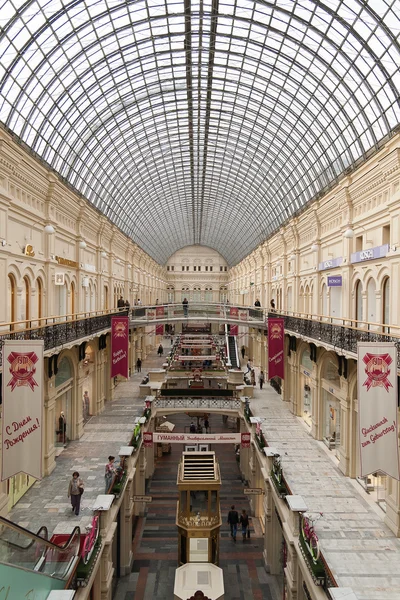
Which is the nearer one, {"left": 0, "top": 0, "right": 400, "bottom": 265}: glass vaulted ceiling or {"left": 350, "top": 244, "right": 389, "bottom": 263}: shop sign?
{"left": 350, "top": 244, "right": 389, "bottom": 263}: shop sign

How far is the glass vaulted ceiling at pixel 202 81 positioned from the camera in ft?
62.8

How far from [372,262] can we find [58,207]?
51.4ft

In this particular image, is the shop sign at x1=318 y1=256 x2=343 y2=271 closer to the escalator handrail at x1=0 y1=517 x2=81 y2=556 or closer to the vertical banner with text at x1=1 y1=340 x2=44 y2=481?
the vertical banner with text at x1=1 y1=340 x2=44 y2=481

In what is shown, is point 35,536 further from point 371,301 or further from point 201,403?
point 201,403

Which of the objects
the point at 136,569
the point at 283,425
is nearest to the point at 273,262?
the point at 283,425

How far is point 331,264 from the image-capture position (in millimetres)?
23531

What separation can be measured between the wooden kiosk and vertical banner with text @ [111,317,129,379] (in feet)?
29.4

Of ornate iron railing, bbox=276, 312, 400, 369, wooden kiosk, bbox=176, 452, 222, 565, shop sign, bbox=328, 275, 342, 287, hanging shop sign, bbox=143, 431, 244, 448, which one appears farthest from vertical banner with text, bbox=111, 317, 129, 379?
shop sign, bbox=328, 275, 342, 287

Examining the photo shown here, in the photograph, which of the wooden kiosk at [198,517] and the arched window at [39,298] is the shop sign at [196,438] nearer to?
the wooden kiosk at [198,517]

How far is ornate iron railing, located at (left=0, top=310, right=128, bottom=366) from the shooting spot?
14.7m

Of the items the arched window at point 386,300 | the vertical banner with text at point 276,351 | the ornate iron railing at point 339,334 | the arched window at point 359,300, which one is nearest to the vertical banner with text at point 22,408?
the ornate iron railing at point 339,334

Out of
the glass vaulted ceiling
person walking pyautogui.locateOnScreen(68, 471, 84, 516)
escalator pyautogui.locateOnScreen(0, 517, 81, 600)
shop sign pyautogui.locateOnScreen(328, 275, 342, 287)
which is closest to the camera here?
escalator pyautogui.locateOnScreen(0, 517, 81, 600)

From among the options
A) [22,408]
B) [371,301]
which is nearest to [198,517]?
[22,408]

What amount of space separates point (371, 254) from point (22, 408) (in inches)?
550
